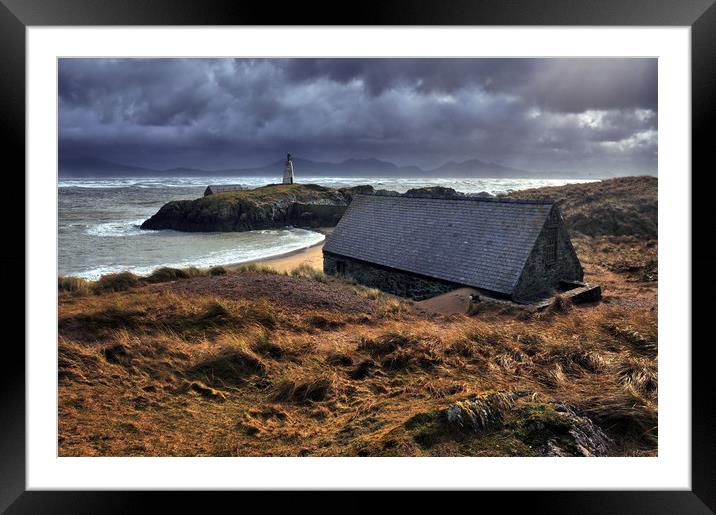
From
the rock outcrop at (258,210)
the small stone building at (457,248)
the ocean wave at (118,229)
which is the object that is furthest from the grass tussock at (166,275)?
the rock outcrop at (258,210)

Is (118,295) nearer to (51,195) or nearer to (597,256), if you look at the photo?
(51,195)

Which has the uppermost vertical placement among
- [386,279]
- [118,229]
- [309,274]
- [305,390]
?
[118,229]

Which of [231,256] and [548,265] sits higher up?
[231,256]

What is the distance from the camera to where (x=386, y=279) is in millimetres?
14180

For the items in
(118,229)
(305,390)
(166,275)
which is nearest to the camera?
(305,390)

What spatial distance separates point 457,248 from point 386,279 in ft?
8.11

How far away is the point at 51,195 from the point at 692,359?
22.8ft

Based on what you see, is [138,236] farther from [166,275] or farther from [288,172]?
[288,172]

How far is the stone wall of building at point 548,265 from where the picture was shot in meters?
11.2

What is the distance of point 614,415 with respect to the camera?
5004 millimetres

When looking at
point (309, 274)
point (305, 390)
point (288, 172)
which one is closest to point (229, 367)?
point (305, 390)

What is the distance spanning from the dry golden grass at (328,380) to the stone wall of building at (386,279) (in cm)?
359
